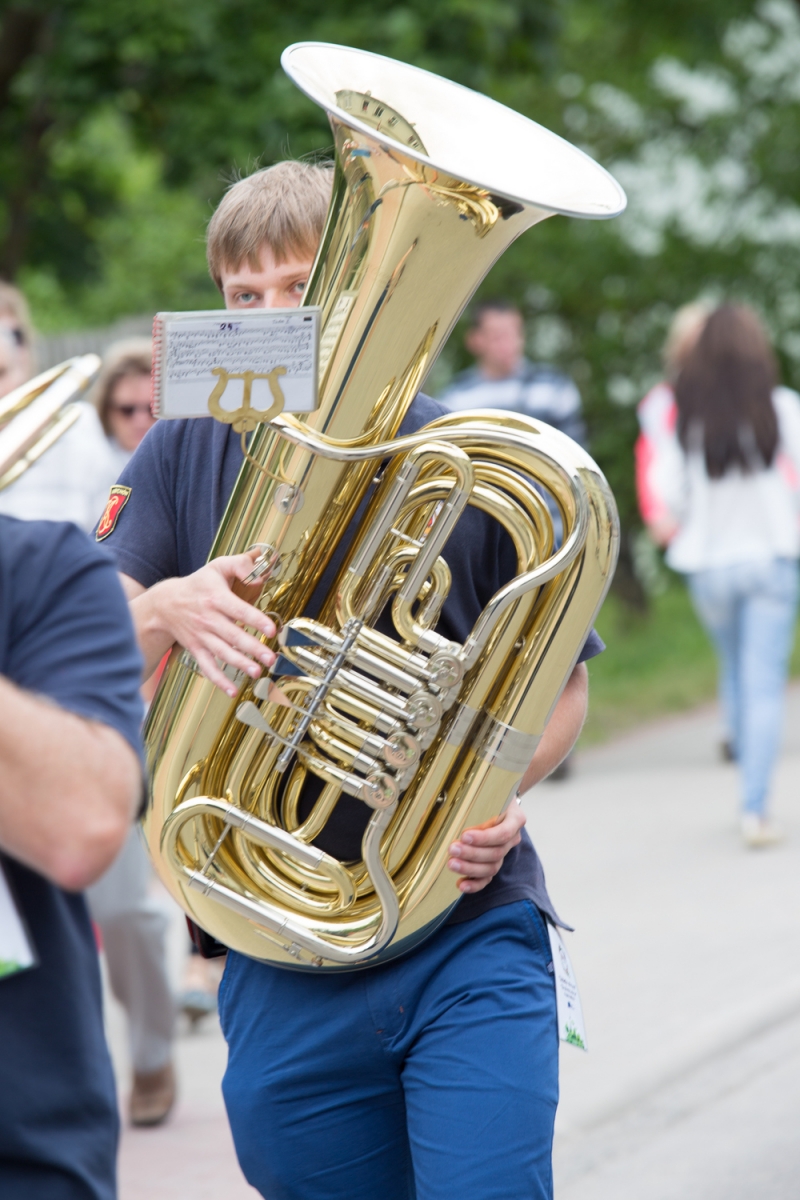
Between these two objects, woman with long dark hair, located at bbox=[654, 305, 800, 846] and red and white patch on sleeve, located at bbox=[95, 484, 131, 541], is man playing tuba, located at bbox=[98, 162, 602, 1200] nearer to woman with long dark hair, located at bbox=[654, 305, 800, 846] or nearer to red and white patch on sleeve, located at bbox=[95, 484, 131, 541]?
red and white patch on sleeve, located at bbox=[95, 484, 131, 541]

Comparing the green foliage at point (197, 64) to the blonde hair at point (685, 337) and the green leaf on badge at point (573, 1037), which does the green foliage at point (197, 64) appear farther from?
the green leaf on badge at point (573, 1037)

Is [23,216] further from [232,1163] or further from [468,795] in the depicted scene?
[468,795]

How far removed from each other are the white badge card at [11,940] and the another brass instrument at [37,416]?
1.15 ft

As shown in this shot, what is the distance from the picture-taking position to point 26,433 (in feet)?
4.62

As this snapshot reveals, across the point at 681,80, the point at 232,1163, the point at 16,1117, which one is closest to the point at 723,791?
the point at 232,1163

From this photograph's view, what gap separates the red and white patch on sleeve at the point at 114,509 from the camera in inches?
84.6

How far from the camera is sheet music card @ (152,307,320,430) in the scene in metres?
1.75

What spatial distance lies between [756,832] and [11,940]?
4872mm

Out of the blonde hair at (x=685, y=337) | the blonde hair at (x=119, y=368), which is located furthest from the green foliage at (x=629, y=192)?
the blonde hair at (x=119, y=368)

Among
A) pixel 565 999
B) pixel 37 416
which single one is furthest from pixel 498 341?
pixel 37 416

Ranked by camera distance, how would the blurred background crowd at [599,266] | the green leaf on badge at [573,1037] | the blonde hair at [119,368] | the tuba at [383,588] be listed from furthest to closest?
the blurred background crowd at [599,266], the blonde hair at [119,368], the green leaf on badge at [573,1037], the tuba at [383,588]

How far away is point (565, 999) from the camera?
2098 millimetres

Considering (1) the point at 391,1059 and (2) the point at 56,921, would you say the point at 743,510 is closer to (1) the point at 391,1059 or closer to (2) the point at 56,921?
(1) the point at 391,1059

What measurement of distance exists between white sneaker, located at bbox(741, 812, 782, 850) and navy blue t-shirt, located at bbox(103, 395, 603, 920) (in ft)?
13.0
